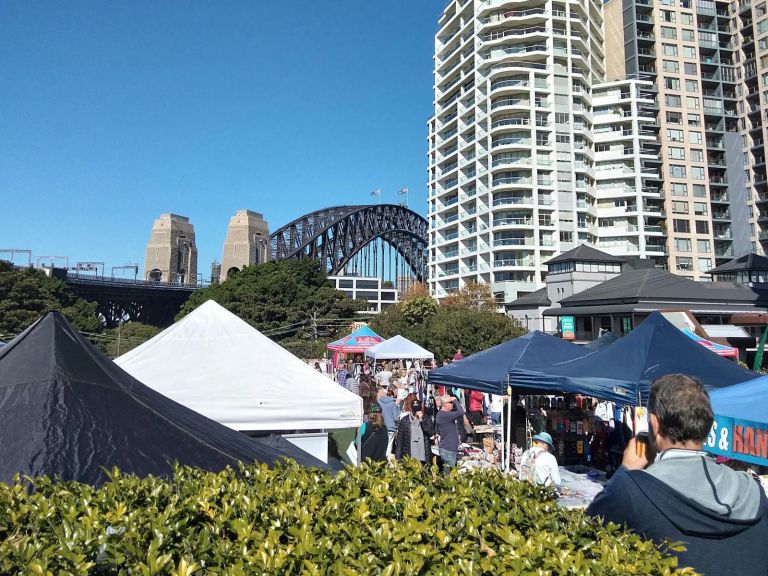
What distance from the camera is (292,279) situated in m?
55.0

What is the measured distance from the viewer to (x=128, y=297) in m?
75.3

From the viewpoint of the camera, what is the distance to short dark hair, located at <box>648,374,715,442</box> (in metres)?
2.18

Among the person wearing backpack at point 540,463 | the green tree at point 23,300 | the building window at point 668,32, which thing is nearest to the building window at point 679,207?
the building window at point 668,32

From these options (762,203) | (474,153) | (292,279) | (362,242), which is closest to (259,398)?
(292,279)

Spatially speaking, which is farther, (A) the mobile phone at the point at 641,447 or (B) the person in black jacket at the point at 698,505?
(A) the mobile phone at the point at 641,447

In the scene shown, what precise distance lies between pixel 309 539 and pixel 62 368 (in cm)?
239

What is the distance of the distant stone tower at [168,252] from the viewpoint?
301 feet

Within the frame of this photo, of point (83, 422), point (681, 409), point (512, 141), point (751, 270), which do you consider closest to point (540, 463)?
point (681, 409)

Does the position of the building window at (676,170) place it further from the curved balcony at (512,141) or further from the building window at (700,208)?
the curved balcony at (512,141)

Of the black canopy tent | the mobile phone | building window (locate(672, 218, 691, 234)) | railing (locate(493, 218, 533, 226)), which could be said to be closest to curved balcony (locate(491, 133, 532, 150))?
railing (locate(493, 218, 533, 226))

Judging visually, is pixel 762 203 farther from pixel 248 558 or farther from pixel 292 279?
pixel 248 558

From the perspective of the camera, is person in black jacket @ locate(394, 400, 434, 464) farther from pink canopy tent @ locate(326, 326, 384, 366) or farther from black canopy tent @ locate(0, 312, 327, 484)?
pink canopy tent @ locate(326, 326, 384, 366)

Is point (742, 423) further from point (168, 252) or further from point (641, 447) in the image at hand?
point (168, 252)

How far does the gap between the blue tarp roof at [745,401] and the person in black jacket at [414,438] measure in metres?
4.52
